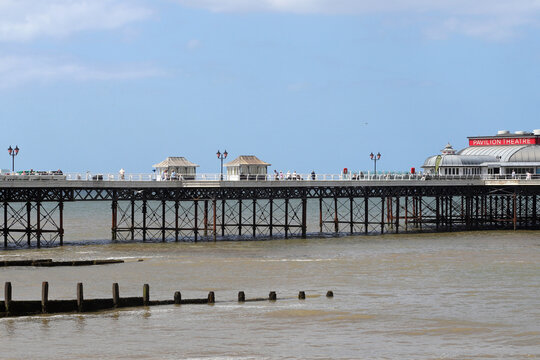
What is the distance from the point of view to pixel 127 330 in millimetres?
36656

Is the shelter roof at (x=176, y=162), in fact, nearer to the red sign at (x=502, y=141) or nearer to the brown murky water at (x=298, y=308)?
the brown murky water at (x=298, y=308)

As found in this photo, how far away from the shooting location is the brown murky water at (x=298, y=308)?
1337 inches

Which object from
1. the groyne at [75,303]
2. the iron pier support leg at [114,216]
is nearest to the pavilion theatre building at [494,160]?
the iron pier support leg at [114,216]

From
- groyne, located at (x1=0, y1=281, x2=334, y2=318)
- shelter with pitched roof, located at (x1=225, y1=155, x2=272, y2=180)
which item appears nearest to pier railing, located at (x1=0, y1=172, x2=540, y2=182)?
shelter with pitched roof, located at (x1=225, y1=155, x2=272, y2=180)

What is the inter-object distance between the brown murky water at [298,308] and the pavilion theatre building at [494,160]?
99.6 ft

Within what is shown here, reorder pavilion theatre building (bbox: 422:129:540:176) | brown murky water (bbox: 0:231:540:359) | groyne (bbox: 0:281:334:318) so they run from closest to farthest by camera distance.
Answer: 1. brown murky water (bbox: 0:231:540:359)
2. groyne (bbox: 0:281:334:318)
3. pavilion theatre building (bbox: 422:129:540:176)

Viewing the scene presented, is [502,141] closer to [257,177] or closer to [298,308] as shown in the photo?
[257,177]

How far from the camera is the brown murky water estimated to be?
111 feet

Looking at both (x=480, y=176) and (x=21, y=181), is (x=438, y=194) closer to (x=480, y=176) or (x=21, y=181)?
(x=480, y=176)

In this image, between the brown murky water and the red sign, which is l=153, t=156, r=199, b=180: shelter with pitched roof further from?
the red sign

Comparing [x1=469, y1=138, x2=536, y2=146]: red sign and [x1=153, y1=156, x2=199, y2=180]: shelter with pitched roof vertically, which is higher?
[x1=469, y1=138, x2=536, y2=146]: red sign

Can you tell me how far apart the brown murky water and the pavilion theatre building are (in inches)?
1195

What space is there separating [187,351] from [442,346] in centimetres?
896

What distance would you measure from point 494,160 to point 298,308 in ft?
208
